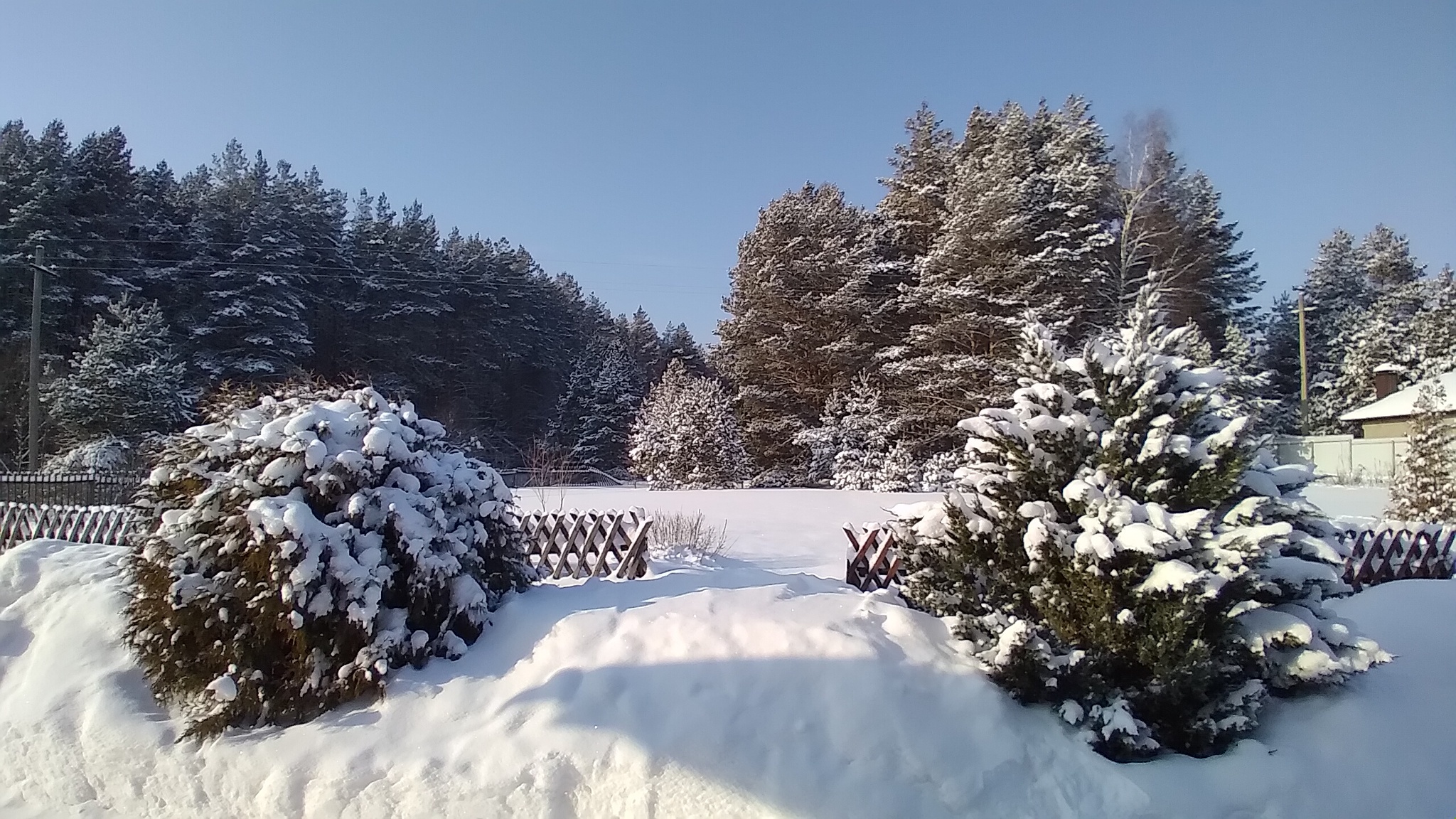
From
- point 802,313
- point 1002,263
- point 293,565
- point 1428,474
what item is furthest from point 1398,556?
point 802,313

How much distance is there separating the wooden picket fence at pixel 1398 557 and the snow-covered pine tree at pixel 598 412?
31.5 m

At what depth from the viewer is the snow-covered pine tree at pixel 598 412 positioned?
3806cm

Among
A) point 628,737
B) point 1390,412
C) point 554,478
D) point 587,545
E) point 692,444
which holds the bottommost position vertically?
point 554,478

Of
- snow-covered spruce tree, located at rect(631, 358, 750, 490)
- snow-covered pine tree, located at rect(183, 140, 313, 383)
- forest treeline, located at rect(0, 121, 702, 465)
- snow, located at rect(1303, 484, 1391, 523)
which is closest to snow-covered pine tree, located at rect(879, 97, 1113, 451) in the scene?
snow-covered spruce tree, located at rect(631, 358, 750, 490)

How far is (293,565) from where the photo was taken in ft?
13.6

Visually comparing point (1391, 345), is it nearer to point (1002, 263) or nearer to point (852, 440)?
point (1002, 263)

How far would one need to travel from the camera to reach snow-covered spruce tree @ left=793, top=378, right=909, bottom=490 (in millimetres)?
21234

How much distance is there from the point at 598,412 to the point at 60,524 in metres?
29.6

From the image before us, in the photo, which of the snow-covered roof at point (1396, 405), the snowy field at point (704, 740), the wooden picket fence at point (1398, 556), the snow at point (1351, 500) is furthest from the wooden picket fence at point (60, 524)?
the snow-covered roof at point (1396, 405)

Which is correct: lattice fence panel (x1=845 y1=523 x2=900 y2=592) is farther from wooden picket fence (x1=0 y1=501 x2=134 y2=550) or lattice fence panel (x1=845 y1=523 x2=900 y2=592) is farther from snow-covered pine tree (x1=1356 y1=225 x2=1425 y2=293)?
snow-covered pine tree (x1=1356 y1=225 x2=1425 y2=293)

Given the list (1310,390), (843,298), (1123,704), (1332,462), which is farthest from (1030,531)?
(1310,390)

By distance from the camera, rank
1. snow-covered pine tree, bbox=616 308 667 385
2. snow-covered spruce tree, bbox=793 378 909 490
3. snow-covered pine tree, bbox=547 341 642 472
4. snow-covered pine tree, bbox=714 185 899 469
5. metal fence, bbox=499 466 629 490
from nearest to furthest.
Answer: metal fence, bbox=499 466 629 490 → snow-covered spruce tree, bbox=793 378 909 490 → snow-covered pine tree, bbox=714 185 899 469 → snow-covered pine tree, bbox=547 341 642 472 → snow-covered pine tree, bbox=616 308 667 385

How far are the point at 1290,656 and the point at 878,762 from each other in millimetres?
2212

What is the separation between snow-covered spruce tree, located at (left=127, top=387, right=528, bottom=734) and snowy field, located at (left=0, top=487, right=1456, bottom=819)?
0.69 feet
